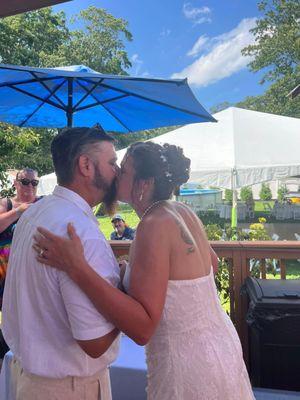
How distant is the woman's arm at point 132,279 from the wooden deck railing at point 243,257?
179 cm

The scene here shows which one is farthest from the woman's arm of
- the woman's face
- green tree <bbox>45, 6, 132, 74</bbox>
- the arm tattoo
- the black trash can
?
green tree <bbox>45, 6, 132, 74</bbox>

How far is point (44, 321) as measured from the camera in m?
1.14

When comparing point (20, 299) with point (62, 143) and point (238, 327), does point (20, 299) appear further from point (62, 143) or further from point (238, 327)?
point (238, 327)

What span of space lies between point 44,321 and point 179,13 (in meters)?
50.7

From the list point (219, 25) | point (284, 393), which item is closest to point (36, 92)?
point (284, 393)

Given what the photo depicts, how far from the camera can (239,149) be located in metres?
6.68

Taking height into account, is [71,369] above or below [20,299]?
below

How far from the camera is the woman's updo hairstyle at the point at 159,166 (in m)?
1.48

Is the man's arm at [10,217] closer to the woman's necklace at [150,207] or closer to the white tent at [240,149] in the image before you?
the woman's necklace at [150,207]

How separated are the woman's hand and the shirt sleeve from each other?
0.03 meters

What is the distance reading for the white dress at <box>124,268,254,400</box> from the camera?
53.4 inches

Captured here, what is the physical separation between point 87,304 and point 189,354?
515mm

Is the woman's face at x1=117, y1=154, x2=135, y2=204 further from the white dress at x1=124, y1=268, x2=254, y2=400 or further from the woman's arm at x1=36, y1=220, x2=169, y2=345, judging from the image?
the white dress at x1=124, y1=268, x2=254, y2=400

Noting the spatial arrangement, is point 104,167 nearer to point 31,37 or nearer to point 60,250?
point 60,250
